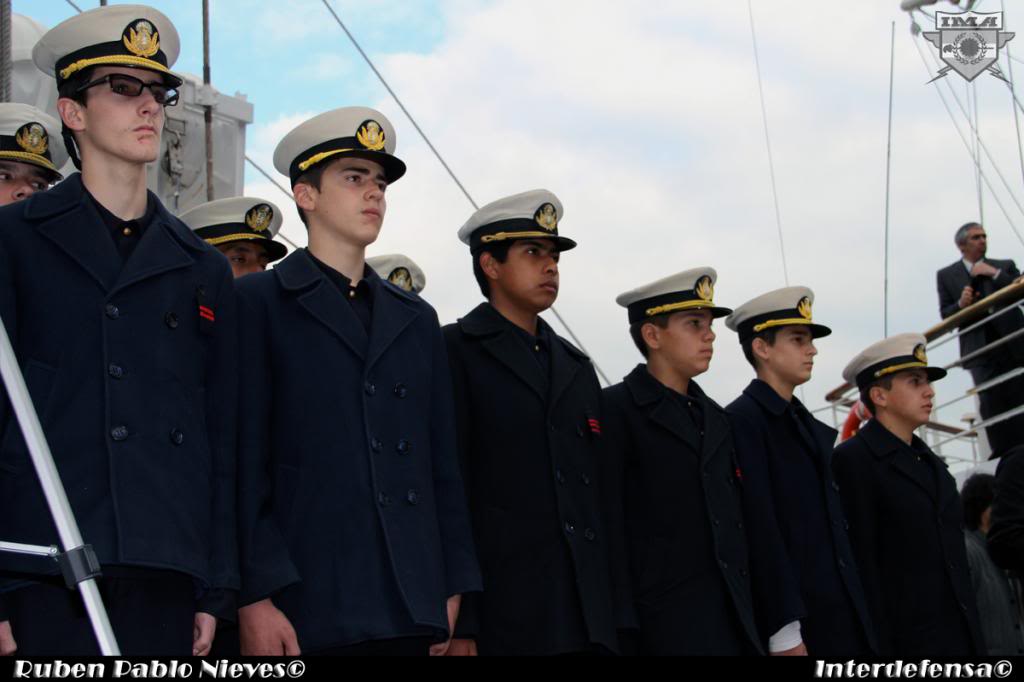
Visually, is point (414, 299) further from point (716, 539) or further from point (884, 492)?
point (884, 492)

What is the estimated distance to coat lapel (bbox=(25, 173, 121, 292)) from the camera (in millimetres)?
2945

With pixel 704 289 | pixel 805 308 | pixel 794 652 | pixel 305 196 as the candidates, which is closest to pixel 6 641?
pixel 305 196

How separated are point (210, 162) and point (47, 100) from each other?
2.85ft

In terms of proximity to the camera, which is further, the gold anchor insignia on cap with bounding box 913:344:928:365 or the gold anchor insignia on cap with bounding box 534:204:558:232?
the gold anchor insignia on cap with bounding box 913:344:928:365

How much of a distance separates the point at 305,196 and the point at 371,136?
0.25 m

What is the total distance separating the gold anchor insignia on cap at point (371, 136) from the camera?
3.79 metres

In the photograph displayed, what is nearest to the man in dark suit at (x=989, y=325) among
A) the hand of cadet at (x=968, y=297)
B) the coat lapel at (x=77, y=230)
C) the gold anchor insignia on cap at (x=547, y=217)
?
the hand of cadet at (x=968, y=297)

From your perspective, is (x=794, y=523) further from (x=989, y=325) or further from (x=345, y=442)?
(x=989, y=325)

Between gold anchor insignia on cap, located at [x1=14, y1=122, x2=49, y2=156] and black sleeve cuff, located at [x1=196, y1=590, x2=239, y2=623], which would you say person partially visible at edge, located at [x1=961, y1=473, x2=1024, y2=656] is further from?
gold anchor insignia on cap, located at [x1=14, y1=122, x2=49, y2=156]

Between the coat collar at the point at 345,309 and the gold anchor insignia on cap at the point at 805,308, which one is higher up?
the gold anchor insignia on cap at the point at 805,308

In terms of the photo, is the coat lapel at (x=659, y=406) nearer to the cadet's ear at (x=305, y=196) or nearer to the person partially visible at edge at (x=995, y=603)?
the cadet's ear at (x=305, y=196)

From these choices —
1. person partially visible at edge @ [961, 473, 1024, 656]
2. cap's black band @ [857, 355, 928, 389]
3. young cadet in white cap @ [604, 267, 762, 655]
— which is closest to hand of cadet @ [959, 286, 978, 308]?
person partially visible at edge @ [961, 473, 1024, 656]

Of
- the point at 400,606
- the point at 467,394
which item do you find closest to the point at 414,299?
the point at 467,394

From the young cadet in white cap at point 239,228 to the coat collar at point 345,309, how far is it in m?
1.45
